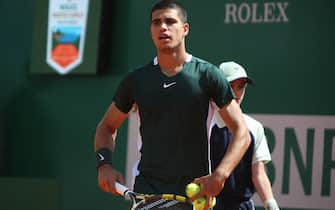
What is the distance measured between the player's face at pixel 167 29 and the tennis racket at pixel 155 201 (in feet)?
2.35

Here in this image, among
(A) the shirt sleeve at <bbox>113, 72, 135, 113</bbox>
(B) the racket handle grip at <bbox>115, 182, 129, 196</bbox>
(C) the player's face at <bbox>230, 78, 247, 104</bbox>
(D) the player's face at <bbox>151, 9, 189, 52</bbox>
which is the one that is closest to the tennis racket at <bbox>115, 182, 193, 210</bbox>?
(B) the racket handle grip at <bbox>115, 182, 129, 196</bbox>

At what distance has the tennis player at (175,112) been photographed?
4031 millimetres

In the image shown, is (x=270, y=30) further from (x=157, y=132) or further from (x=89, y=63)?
(x=157, y=132)

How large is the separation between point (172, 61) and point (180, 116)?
0.29 metres

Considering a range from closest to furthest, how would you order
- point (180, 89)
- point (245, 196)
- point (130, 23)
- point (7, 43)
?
point (180, 89), point (245, 196), point (130, 23), point (7, 43)

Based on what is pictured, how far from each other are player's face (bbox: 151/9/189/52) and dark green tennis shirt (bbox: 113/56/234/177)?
14cm

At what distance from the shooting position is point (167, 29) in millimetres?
4078

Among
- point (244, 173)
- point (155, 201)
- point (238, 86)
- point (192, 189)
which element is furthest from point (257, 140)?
point (192, 189)

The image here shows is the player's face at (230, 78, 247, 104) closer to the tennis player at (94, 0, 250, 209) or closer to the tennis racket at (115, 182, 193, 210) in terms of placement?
the tennis player at (94, 0, 250, 209)

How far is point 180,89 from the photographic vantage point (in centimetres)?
404

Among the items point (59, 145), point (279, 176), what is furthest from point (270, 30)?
point (59, 145)

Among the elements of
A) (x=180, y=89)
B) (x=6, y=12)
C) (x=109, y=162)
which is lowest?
(x=109, y=162)

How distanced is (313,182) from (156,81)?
3737 mm

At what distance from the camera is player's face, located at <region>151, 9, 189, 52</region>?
408 centimetres
